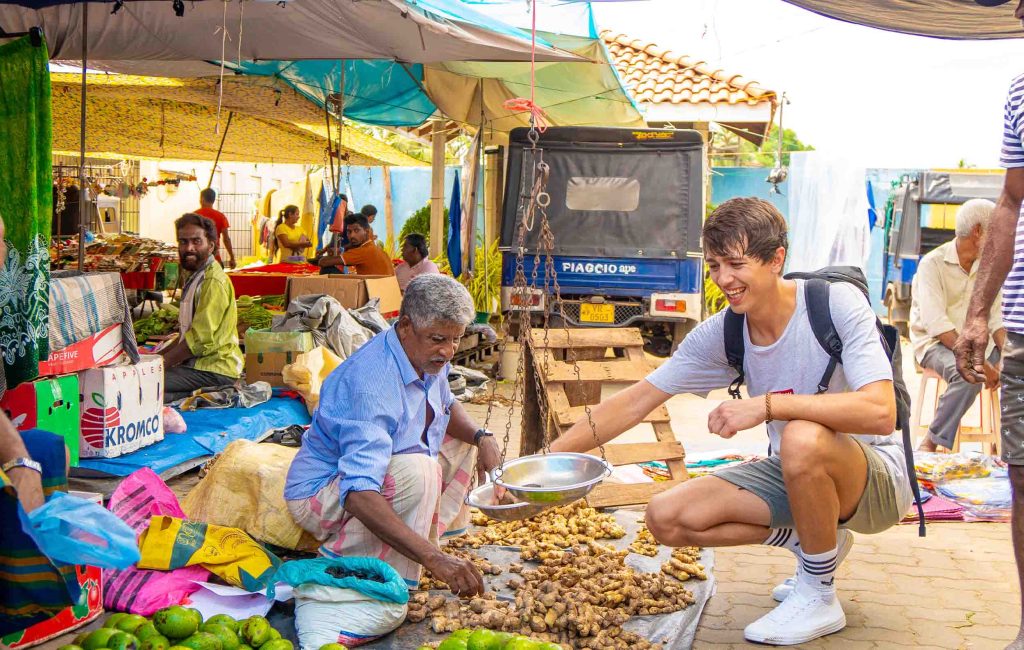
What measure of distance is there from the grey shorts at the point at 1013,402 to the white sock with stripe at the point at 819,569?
67cm

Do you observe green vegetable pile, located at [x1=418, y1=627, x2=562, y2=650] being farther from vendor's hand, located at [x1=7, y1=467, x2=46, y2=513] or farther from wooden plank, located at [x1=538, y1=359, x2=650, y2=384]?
wooden plank, located at [x1=538, y1=359, x2=650, y2=384]

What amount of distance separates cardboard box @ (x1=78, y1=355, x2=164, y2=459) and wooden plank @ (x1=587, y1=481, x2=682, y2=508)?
96.5 inches

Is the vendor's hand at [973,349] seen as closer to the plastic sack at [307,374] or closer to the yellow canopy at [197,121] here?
the plastic sack at [307,374]

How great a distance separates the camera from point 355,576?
10.5ft

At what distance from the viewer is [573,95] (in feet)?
37.0

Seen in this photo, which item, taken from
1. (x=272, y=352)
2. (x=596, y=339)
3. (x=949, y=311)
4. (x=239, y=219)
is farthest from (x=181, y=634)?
(x=239, y=219)

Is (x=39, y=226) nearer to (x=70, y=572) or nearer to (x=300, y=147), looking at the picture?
(x=70, y=572)

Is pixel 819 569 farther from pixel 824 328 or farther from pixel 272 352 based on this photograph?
pixel 272 352

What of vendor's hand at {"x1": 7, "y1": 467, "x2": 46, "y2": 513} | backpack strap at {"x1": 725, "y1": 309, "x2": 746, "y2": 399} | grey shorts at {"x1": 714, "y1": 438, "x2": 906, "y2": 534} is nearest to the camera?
vendor's hand at {"x1": 7, "y1": 467, "x2": 46, "y2": 513}

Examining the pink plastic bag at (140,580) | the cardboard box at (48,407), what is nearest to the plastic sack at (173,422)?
the cardboard box at (48,407)

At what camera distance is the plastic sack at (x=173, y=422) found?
5477 millimetres

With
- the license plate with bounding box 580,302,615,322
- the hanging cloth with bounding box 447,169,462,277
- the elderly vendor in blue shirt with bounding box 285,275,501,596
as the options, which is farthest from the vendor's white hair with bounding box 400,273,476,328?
the hanging cloth with bounding box 447,169,462,277

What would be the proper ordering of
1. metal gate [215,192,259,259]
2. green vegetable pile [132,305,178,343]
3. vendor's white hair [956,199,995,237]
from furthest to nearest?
1. metal gate [215,192,259,259]
2. green vegetable pile [132,305,178,343]
3. vendor's white hair [956,199,995,237]

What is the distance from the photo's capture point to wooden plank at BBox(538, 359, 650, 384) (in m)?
5.26
